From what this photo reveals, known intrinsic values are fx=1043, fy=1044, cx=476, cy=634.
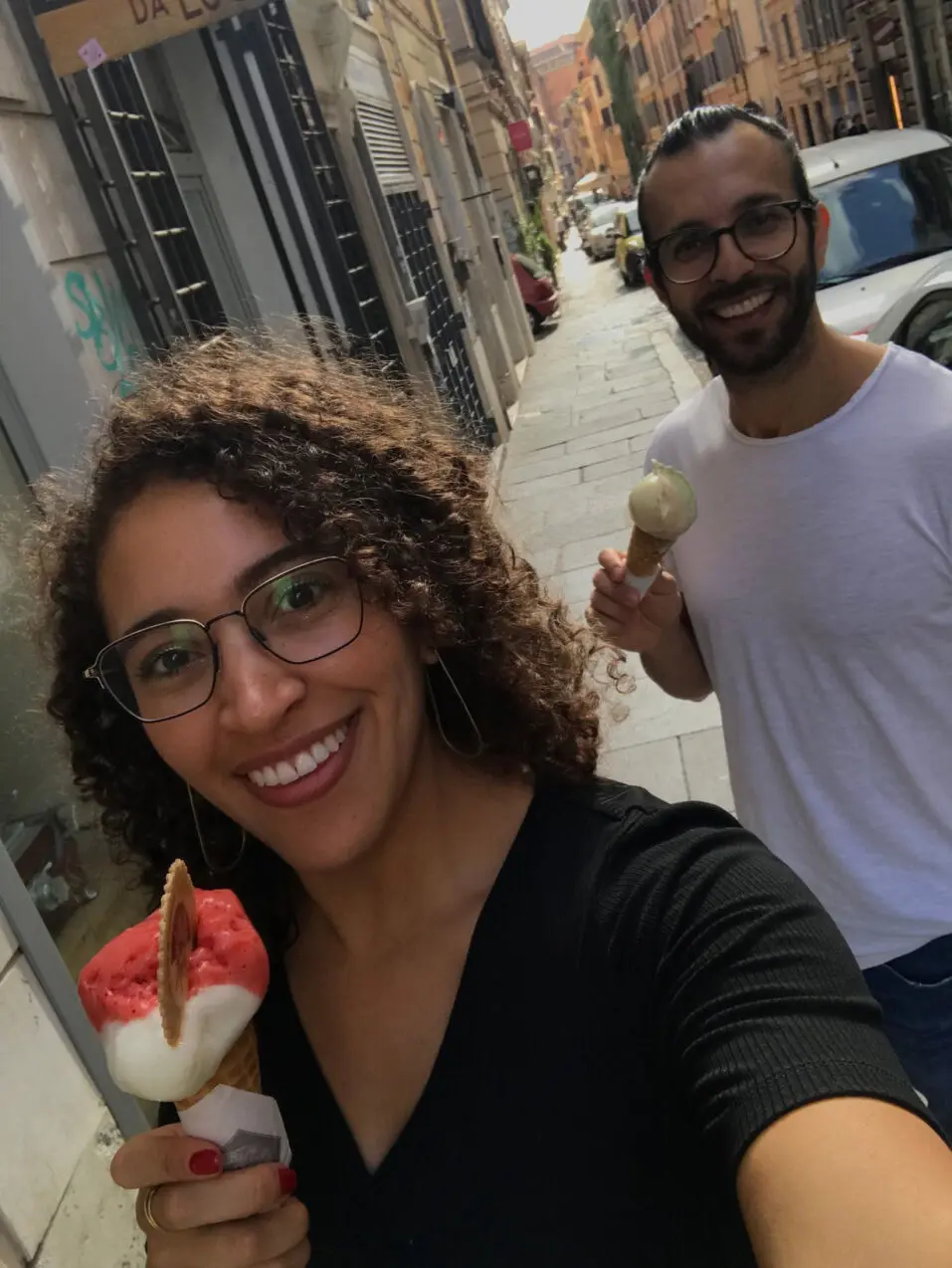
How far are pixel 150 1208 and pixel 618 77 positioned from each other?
70335 millimetres

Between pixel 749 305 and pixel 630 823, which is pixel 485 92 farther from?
pixel 630 823

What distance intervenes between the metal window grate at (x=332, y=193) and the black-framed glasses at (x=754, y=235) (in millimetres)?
4537

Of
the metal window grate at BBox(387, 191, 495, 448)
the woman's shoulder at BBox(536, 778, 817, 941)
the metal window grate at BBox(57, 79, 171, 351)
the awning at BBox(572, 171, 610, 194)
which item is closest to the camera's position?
the woman's shoulder at BBox(536, 778, 817, 941)

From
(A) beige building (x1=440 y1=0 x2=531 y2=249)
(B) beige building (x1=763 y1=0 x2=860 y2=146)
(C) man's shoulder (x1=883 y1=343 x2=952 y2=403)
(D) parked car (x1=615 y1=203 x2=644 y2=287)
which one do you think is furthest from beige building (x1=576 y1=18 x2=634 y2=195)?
(C) man's shoulder (x1=883 y1=343 x2=952 y2=403)

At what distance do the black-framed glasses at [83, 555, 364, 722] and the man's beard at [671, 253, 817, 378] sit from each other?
1.02 m

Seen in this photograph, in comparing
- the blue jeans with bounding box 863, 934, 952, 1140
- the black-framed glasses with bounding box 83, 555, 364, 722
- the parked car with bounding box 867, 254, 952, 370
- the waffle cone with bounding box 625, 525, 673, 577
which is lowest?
the blue jeans with bounding box 863, 934, 952, 1140

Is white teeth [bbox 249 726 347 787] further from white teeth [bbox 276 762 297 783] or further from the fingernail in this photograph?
the fingernail

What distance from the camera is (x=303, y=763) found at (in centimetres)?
135

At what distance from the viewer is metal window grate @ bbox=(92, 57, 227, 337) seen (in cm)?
427

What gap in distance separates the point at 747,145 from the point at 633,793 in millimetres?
1406

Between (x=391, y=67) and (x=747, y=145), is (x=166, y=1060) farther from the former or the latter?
(x=391, y=67)

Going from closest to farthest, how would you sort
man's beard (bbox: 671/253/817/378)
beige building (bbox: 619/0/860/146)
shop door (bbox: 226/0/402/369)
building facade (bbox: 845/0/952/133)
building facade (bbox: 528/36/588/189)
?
man's beard (bbox: 671/253/817/378) → shop door (bbox: 226/0/402/369) → building facade (bbox: 845/0/952/133) → beige building (bbox: 619/0/860/146) → building facade (bbox: 528/36/588/189)

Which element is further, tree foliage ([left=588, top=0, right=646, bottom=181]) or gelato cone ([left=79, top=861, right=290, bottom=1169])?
tree foliage ([left=588, top=0, right=646, bottom=181])

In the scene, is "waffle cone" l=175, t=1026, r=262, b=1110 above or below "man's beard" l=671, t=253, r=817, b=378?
below
